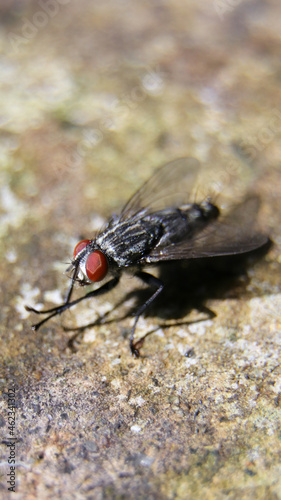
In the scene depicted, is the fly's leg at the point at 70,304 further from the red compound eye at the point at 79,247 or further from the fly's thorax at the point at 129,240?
the red compound eye at the point at 79,247

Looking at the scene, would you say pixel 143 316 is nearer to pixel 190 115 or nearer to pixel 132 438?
pixel 132 438

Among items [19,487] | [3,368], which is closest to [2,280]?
[3,368]

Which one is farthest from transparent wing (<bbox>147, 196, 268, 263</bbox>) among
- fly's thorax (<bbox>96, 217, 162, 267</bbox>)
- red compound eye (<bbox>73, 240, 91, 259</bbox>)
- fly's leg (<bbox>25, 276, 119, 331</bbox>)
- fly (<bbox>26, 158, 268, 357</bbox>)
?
red compound eye (<bbox>73, 240, 91, 259</bbox>)

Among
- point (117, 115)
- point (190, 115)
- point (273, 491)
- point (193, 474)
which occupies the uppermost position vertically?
point (117, 115)

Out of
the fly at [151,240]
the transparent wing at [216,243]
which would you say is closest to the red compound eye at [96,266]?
the fly at [151,240]

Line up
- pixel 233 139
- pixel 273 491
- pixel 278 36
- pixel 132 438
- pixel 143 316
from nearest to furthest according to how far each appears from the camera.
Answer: pixel 273 491 → pixel 132 438 → pixel 143 316 → pixel 233 139 → pixel 278 36

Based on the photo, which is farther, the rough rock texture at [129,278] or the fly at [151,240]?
the fly at [151,240]

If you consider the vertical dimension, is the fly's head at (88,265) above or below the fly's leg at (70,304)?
above

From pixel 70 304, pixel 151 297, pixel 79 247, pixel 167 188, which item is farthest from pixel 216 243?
pixel 70 304
